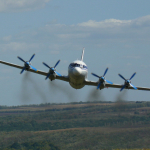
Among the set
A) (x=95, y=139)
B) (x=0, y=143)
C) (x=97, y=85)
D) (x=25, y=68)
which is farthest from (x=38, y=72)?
(x=0, y=143)

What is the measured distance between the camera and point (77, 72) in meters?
44.8

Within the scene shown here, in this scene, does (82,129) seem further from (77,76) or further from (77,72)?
(77,72)

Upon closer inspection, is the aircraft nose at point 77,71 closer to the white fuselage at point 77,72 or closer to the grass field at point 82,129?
the white fuselage at point 77,72

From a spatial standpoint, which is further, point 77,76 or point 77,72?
point 77,76

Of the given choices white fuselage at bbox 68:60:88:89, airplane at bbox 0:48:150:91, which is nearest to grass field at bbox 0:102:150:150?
airplane at bbox 0:48:150:91

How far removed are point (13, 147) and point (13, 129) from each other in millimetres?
15325

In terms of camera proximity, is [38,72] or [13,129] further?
[13,129]

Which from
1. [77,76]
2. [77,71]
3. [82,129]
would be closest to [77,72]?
[77,71]

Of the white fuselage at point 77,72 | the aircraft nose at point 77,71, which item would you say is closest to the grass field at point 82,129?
the white fuselage at point 77,72

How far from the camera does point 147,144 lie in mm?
66688

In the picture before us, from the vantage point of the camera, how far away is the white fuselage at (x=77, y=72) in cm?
4506

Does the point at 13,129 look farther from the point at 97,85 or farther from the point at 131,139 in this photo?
the point at 97,85

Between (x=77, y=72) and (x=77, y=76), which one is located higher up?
(x=77, y=72)

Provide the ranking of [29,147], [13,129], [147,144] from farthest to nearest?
1. [13,129]
2. [29,147]
3. [147,144]
